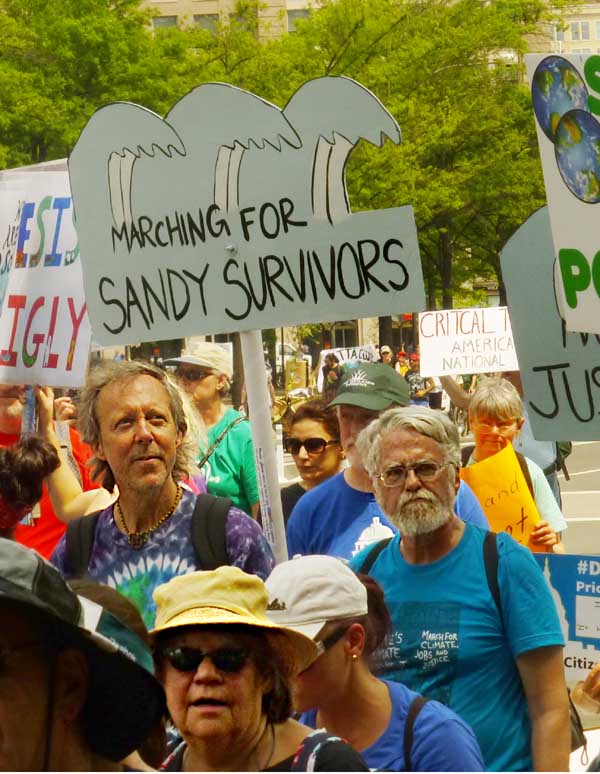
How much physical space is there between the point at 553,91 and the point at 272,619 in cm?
193

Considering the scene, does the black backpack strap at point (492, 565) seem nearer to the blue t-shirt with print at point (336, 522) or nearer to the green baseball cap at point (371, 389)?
the blue t-shirt with print at point (336, 522)

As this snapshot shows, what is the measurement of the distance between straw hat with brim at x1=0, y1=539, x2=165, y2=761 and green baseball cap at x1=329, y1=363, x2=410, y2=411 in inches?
127

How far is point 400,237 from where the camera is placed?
436 centimetres

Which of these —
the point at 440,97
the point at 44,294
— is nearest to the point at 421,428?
the point at 44,294

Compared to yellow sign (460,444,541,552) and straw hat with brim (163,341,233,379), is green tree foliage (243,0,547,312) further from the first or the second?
yellow sign (460,444,541,552)

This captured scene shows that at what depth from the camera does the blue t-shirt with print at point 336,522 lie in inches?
184

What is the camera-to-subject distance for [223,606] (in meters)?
2.69

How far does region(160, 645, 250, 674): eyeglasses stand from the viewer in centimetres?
267

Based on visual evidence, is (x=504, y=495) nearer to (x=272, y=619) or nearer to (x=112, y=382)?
(x=112, y=382)

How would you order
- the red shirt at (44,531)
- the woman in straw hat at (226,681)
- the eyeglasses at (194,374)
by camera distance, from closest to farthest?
1. the woman in straw hat at (226,681)
2. the red shirt at (44,531)
3. the eyeglasses at (194,374)

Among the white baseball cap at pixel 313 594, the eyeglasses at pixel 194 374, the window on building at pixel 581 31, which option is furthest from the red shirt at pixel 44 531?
the window on building at pixel 581 31

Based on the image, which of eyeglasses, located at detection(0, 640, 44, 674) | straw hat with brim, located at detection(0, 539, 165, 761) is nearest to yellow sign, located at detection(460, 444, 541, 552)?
straw hat with brim, located at detection(0, 539, 165, 761)

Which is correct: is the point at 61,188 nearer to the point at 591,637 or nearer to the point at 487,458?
the point at 487,458

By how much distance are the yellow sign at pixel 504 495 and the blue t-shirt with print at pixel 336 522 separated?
111 centimetres
